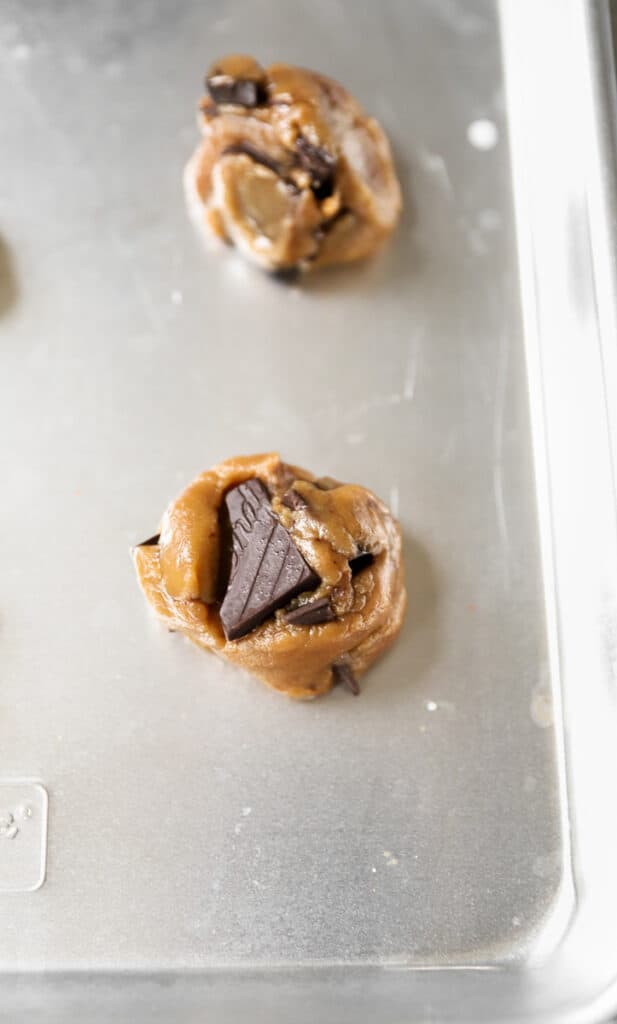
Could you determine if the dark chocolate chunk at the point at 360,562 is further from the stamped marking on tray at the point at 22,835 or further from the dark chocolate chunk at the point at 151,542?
the stamped marking on tray at the point at 22,835

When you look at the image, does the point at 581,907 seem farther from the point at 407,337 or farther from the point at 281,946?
the point at 407,337

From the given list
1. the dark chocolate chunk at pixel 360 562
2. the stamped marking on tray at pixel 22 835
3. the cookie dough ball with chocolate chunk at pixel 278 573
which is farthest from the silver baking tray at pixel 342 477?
the dark chocolate chunk at pixel 360 562

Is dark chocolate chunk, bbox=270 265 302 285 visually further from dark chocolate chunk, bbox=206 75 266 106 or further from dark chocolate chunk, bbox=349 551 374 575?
dark chocolate chunk, bbox=349 551 374 575

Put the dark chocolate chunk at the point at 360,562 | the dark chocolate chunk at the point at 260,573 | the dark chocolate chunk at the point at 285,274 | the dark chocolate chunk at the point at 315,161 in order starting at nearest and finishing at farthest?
the dark chocolate chunk at the point at 260,573
the dark chocolate chunk at the point at 360,562
the dark chocolate chunk at the point at 315,161
the dark chocolate chunk at the point at 285,274

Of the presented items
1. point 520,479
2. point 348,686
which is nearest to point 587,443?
point 520,479

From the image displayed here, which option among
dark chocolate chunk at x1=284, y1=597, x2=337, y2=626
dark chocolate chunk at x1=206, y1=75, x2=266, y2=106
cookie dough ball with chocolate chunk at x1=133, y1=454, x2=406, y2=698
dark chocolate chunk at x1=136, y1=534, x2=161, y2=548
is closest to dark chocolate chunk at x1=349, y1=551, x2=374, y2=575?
cookie dough ball with chocolate chunk at x1=133, y1=454, x2=406, y2=698

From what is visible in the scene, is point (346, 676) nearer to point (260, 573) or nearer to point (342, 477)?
point (260, 573)

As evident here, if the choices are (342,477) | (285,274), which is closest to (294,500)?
(342,477)
